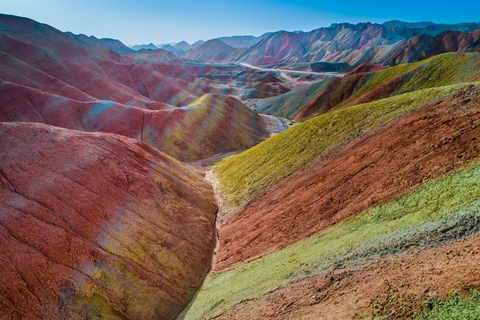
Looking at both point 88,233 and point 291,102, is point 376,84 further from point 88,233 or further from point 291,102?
point 88,233

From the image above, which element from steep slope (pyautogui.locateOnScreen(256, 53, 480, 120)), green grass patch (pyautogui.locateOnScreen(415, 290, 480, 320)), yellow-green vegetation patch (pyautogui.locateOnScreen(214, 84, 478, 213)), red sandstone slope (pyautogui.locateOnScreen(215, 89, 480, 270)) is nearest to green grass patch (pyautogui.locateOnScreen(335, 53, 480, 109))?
steep slope (pyautogui.locateOnScreen(256, 53, 480, 120))

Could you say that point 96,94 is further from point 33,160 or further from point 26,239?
point 26,239

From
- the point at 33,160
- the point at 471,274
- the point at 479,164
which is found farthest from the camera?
the point at 33,160

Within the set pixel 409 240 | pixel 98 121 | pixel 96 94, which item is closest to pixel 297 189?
pixel 409 240

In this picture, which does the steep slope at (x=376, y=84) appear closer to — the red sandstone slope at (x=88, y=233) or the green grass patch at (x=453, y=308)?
the green grass patch at (x=453, y=308)

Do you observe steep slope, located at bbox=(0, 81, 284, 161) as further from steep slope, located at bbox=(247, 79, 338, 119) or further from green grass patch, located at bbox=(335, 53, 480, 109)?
green grass patch, located at bbox=(335, 53, 480, 109)

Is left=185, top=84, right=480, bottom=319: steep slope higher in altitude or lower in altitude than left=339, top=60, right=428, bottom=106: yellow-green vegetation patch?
lower
